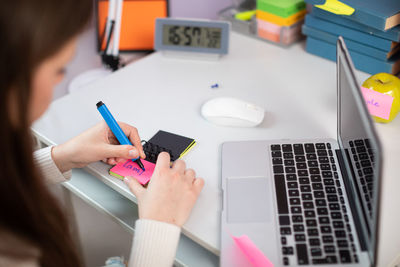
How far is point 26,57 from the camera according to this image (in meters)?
0.48

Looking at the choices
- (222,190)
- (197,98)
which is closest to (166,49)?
(197,98)

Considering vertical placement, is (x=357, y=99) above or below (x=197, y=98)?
above

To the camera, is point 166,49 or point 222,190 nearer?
point 222,190

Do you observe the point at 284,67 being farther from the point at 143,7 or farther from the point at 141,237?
the point at 141,237

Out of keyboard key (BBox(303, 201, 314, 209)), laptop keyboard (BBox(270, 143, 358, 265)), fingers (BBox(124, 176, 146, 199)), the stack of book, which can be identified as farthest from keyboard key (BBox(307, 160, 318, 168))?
the stack of book

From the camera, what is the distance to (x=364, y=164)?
70 centimetres

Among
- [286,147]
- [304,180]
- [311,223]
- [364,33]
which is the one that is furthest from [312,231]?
[364,33]

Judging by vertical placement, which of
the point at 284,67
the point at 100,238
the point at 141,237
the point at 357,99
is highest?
the point at 357,99

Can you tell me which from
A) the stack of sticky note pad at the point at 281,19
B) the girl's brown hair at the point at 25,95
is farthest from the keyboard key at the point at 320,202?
the stack of sticky note pad at the point at 281,19

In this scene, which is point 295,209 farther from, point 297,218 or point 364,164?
point 364,164

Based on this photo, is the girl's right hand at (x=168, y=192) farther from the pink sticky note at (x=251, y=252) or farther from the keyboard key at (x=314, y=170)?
the keyboard key at (x=314, y=170)

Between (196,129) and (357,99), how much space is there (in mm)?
398

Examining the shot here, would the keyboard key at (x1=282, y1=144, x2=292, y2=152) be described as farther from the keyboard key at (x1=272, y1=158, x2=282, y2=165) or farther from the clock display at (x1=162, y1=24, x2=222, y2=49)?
the clock display at (x1=162, y1=24, x2=222, y2=49)

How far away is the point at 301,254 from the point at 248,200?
14 cm
